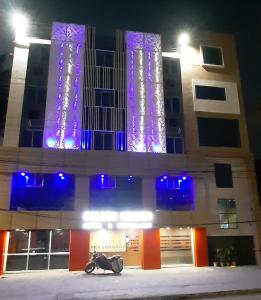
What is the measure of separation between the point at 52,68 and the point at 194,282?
1997 cm

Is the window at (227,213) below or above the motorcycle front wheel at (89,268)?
above

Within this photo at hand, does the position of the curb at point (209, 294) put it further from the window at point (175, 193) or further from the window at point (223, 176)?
the window at point (223, 176)

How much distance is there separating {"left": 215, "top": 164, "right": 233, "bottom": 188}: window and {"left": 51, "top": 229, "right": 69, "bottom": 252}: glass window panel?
12963 millimetres

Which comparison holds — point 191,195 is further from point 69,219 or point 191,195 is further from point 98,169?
point 69,219

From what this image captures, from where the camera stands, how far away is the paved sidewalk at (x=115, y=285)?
13.2 m

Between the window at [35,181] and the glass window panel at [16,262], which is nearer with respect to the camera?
the glass window panel at [16,262]

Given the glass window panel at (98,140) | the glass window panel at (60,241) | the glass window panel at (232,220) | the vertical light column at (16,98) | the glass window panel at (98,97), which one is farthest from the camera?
the glass window panel at (98,97)

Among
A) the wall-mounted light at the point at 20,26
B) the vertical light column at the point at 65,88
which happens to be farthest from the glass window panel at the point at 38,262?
the wall-mounted light at the point at 20,26

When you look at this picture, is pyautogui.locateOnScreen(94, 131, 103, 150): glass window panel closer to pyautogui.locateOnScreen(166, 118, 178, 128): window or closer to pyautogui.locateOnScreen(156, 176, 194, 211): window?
pyautogui.locateOnScreen(156, 176, 194, 211): window

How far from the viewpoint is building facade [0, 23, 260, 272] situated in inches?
871

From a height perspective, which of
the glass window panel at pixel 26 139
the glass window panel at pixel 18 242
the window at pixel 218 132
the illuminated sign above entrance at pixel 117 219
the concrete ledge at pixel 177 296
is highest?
the window at pixel 218 132

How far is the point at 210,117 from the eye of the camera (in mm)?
27578

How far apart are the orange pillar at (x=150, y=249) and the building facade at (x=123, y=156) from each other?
74 millimetres

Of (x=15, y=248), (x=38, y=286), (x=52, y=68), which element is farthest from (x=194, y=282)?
(x=52, y=68)
